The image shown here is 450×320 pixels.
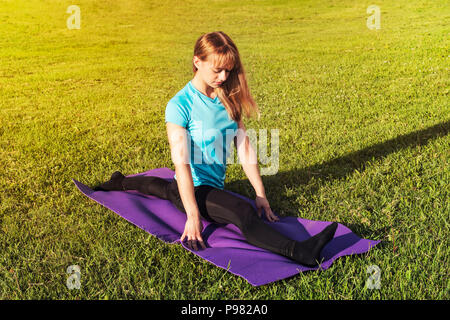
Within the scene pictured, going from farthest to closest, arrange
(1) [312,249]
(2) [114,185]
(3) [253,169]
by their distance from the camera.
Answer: (2) [114,185] → (3) [253,169] → (1) [312,249]

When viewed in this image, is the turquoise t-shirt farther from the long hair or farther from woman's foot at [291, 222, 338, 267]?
woman's foot at [291, 222, 338, 267]

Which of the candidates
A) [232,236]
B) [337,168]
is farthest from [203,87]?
[337,168]

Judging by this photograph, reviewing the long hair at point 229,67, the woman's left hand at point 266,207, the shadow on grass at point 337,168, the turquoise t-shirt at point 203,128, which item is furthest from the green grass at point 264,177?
the long hair at point 229,67

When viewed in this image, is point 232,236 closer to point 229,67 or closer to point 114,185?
point 229,67

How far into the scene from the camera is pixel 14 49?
61.9ft

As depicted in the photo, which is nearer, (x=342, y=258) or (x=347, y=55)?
(x=342, y=258)

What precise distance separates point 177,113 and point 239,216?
3.26 feet

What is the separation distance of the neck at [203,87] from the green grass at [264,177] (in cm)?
130

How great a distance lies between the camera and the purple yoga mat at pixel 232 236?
3.29 meters

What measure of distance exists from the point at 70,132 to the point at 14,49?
13.6 meters

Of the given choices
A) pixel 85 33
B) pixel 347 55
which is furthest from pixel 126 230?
pixel 85 33

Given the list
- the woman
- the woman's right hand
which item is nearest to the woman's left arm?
the woman

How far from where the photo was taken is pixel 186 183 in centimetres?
372
